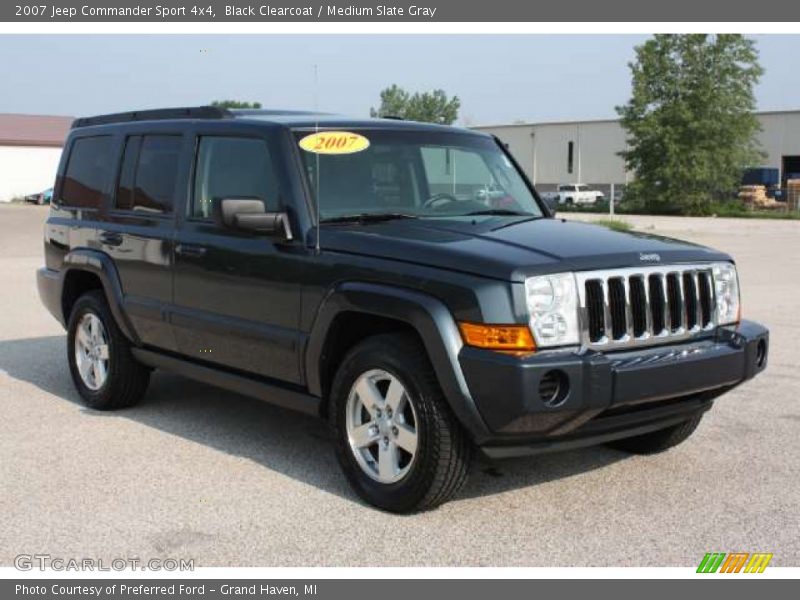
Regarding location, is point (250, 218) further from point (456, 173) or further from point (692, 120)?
point (692, 120)

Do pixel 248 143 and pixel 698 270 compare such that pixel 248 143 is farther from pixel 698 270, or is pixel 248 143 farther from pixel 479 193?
pixel 698 270

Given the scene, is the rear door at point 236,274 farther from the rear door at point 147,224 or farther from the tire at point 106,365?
the tire at point 106,365

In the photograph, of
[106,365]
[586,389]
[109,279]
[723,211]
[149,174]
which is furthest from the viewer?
[723,211]

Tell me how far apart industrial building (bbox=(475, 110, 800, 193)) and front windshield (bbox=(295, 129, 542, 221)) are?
5943 cm

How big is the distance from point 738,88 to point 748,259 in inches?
1538

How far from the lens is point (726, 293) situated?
4.94 metres

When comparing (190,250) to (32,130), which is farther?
(32,130)

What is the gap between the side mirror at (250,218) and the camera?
492cm

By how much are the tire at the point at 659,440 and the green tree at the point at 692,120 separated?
164ft

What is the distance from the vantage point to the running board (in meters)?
5.12

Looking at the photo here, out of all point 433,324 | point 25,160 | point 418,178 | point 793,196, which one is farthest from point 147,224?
point 25,160

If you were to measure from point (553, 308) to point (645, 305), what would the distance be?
1.78 ft

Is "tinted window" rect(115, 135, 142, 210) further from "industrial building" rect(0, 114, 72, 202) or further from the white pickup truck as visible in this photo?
"industrial building" rect(0, 114, 72, 202)

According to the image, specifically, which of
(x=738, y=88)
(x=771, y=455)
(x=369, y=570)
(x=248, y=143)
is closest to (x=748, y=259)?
(x=771, y=455)
